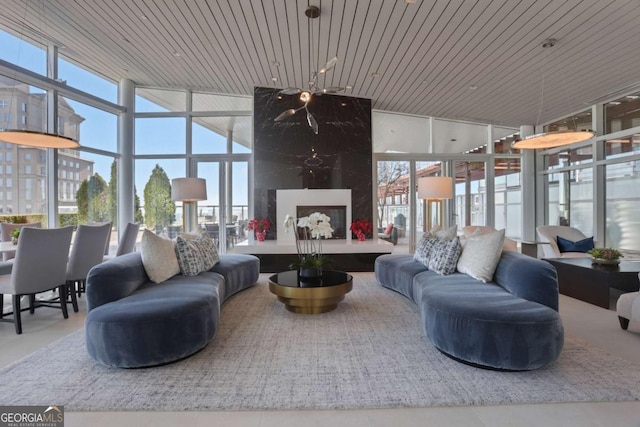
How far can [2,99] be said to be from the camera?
4555 mm

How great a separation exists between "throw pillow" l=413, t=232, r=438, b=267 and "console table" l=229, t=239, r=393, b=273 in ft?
5.45

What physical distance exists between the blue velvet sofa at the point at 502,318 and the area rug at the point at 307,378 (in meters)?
0.12

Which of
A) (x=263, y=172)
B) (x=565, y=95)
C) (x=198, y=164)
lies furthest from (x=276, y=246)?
(x=565, y=95)

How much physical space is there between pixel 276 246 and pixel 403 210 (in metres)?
3.12

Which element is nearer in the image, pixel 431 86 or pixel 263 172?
pixel 431 86

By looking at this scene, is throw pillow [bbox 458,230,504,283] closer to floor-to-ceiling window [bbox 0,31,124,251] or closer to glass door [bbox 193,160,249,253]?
glass door [bbox 193,160,249,253]

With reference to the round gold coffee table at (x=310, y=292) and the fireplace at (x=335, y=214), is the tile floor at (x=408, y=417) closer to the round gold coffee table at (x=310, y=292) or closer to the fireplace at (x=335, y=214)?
the round gold coffee table at (x=310, y=292)

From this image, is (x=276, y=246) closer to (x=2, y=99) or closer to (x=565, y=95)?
(x=2, y=99)

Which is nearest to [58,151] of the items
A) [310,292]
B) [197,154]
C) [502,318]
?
[197,154]

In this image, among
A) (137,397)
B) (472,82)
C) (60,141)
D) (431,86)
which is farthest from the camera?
(431,86)

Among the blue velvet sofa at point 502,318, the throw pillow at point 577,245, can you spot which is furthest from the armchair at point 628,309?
the throw pillow at point 577,245

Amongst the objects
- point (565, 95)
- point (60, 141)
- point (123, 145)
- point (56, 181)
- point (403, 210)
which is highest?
point (565, 95)

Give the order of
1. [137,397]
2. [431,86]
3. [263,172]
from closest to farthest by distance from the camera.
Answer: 1. [137,397]
2. [431,86]
3. [263,172]

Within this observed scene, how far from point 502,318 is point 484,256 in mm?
1107
